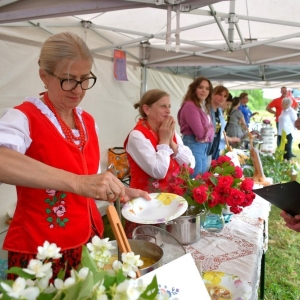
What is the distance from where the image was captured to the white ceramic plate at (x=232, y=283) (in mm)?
892

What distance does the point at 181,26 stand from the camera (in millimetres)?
3361

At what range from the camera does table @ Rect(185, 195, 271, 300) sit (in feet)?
3.63

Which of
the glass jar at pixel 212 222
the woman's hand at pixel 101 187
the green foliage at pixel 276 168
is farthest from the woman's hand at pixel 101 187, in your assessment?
the green foliage at pixel 276 168

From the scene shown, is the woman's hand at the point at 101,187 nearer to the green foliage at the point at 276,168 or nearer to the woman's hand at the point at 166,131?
the woman's hand at the point at 166,131

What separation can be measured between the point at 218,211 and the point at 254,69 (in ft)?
19.0

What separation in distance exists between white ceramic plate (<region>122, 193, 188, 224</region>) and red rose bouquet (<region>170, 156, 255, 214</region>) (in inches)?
3.6

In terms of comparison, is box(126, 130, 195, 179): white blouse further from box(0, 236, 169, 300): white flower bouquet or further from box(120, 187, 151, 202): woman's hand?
box(0, 236, 169, 300): white flower bouquet

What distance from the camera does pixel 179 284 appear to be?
64 centimetres

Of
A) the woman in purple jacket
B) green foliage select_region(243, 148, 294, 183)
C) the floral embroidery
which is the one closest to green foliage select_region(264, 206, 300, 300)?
green foliage select_region(243, 148, 294, 183)

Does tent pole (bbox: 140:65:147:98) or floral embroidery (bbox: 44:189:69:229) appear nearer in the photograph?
floral embroidery (bbox: 44:189:69:229)

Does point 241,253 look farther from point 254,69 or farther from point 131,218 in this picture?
point 254,69

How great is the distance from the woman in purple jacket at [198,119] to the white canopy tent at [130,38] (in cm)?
41

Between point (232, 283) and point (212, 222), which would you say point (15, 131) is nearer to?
A: point (232, 283)

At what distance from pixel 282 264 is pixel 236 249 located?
5.45ft
